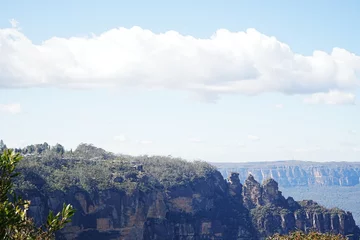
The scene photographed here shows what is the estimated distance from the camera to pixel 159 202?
240 ft

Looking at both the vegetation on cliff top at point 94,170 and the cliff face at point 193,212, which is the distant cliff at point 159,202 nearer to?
the cliff face at point 193,212

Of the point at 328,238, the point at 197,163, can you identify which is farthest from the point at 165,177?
the point at 328,238

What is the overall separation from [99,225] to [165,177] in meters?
23.7

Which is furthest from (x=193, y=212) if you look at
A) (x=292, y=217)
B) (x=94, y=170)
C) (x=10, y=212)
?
(x=10, y=212)

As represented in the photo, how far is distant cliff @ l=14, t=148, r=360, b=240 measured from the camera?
63562 millimetres

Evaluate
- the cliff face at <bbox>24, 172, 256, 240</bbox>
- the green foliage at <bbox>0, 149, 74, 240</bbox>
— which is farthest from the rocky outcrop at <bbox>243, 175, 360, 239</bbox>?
the green foliage at <bbox>0, 149, 74, 240</bbox>

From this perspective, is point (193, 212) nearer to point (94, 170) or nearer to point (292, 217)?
point (292, 217)

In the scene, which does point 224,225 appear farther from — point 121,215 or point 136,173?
point 121,215

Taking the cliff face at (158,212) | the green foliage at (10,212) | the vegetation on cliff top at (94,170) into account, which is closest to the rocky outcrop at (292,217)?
the cliff face at (158,212)

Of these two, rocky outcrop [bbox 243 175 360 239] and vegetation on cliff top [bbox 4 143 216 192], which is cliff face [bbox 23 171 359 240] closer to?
rocky outcrop [bbox 243 175 360 239]

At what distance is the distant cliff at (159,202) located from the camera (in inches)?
2502

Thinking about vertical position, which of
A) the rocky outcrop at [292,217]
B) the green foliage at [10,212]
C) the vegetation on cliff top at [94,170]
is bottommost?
the rocky outcrop at [292,217]

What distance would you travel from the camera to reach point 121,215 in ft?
218

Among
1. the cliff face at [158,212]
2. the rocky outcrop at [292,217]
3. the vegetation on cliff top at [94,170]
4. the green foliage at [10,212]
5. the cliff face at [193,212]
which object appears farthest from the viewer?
the rocky outcrop at [292,217]
